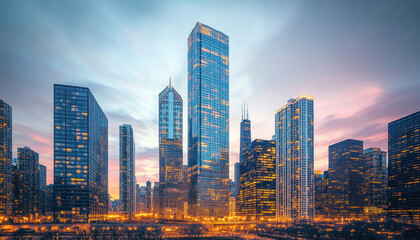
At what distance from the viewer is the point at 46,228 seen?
164375 mm

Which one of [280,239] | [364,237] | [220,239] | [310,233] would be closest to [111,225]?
[220,239]

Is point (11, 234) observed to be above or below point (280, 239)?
above

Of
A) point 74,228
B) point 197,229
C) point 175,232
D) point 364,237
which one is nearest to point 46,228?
point 74,228

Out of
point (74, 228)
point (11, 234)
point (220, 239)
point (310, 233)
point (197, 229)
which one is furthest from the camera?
point (310, 233)

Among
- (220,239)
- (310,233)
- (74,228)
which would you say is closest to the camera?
(220,239)

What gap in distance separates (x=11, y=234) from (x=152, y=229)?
76.8m

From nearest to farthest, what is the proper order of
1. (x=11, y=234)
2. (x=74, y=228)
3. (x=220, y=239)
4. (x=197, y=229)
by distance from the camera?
1. (x=11, y=234)
2. (x=220, y=239)
3. (x=74, y=228)
4. (x=197, y=229)

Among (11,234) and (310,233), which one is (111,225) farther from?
(310,233)

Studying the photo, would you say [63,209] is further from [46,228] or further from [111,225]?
[111,225]

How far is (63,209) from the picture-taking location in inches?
7766

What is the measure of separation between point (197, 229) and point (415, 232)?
506 ft

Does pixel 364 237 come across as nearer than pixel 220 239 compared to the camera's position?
No

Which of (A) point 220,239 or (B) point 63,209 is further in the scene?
(B) point 63,209

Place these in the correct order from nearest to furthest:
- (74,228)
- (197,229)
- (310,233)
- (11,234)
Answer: (11,234), (74,228), (197,229), (310,233)
